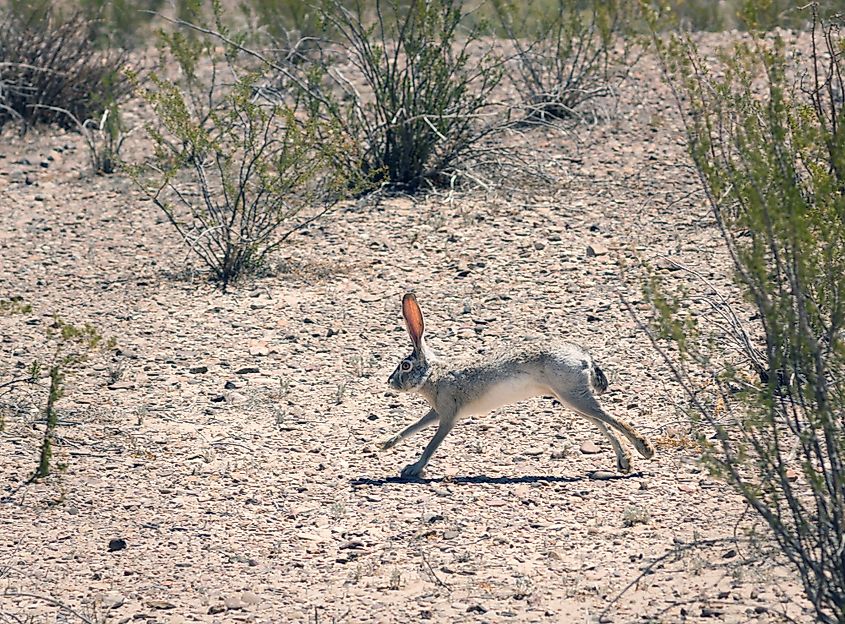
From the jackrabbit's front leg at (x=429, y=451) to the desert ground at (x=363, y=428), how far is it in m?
0.08

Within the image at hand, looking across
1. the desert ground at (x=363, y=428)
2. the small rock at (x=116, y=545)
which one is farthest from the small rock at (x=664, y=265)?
the small rock at (x=116, y=545)

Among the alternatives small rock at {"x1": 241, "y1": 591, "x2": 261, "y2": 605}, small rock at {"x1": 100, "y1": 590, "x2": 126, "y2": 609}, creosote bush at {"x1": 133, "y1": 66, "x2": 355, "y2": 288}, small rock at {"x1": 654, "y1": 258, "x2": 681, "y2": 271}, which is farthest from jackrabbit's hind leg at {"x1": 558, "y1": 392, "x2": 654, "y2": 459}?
creosote bush at {"x1": 133, "y1": 66, "x2": 355, "y2": 288}

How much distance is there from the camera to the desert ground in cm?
532

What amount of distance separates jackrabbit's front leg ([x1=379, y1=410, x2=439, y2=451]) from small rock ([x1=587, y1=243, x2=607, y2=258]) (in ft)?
9.33

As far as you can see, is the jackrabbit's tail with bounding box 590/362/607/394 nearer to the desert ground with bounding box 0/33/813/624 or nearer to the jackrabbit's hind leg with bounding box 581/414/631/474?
the jackrabbit's hind leg with bounding box 581/414/631/474

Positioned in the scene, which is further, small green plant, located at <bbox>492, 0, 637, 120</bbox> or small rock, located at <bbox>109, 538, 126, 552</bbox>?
small green plant, located at <bbox>492, 0, 637, 120</bbox>

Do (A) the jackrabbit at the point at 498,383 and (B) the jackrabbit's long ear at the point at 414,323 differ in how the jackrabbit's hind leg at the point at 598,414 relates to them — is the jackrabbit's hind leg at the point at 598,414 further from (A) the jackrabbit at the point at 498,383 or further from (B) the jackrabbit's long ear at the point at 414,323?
(B) the jackrabbit's long ear at the point at 414,323

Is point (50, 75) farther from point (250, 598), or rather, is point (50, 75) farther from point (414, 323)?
point (250, 598)

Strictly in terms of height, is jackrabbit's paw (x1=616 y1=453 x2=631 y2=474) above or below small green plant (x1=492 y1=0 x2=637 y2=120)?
below

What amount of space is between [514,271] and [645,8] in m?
4.31

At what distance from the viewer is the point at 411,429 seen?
6730mm

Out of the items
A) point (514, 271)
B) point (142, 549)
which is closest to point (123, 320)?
point (514, 271)

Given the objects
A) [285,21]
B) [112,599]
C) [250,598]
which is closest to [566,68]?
[285,21]

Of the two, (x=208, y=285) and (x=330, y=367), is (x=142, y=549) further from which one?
(x=208, y=285)
